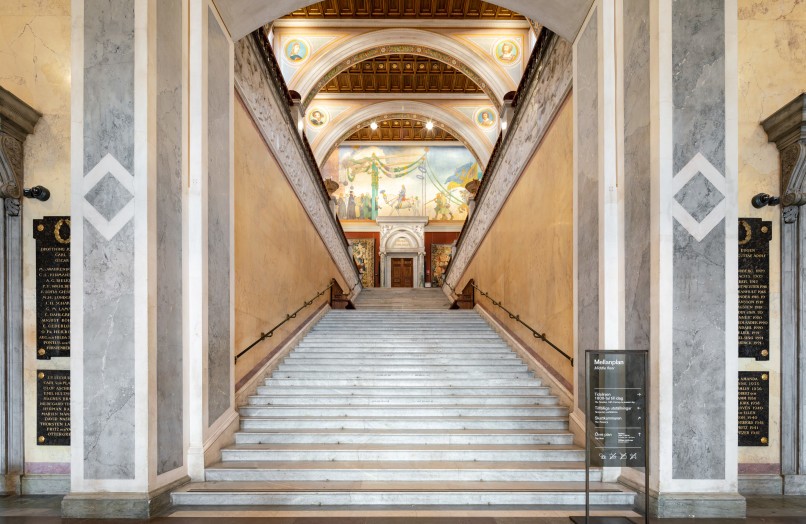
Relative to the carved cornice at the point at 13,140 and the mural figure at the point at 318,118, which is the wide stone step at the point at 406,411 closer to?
the carved cornice at the point at 13,140

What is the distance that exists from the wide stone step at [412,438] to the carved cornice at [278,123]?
361cm

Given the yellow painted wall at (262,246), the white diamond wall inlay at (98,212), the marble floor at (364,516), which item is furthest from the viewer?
the yellow painted wall at (262,246)

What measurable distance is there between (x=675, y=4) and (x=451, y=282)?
1121 cm

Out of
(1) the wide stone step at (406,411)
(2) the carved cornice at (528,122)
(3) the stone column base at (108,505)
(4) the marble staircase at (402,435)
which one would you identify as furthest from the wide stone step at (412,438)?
(2) the carved cornice at (528,122)

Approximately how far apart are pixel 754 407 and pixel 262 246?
17.7 feet

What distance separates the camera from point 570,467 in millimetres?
4262

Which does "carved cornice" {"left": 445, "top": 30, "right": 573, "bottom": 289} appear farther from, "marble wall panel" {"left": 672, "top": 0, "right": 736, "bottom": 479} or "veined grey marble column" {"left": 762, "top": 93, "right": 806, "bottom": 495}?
"veined grey marble column" {"left": 762, "top": 93, "right": 806, "bottom": 495}

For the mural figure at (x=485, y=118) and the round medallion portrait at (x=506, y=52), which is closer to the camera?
the round medallion portrait at (x=506, y=52)

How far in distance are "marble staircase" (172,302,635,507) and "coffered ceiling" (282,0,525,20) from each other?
989 centimetres

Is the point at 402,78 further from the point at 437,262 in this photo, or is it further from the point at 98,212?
the point at 98,212

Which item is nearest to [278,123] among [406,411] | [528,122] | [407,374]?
[528,122]

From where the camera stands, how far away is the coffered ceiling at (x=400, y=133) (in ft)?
68.8

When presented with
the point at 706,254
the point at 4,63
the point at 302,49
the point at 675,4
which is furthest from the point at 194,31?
the point at 302,49

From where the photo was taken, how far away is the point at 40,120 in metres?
4.44
